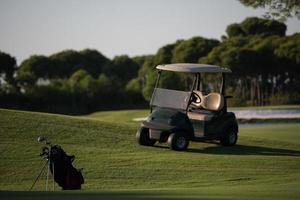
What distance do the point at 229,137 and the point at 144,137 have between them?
2.54 meters

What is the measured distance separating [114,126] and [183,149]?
4767 mm

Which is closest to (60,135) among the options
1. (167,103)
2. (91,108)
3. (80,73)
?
(167,103)

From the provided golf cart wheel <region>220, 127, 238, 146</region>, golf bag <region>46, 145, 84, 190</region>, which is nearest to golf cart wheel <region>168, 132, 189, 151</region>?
golf cart wheel <region>220, 127, 238, 146</region>

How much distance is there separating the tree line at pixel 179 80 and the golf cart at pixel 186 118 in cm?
3349

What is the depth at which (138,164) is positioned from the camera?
58.4 feet

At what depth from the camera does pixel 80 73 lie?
74312 mm

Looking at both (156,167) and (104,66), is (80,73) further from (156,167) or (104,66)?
(156,167)

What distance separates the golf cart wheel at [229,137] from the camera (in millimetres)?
21031

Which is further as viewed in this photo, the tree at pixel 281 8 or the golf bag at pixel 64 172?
the tree at pixel 281 8

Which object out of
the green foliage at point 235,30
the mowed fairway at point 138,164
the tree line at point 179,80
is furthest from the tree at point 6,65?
the mowed fairway at point 138,164

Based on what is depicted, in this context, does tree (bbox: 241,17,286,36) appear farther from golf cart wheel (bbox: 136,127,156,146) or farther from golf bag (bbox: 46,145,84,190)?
golf bag (bbox: 46,145,84,190)

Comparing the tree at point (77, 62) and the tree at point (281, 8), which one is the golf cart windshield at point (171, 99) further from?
the tree at point (77, 62)

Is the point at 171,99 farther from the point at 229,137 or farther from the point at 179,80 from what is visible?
the point at 179,80

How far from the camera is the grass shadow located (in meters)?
20.2
